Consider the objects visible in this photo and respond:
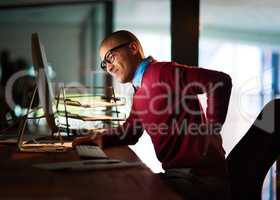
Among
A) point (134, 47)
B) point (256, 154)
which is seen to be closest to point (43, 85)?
point (134, 47)

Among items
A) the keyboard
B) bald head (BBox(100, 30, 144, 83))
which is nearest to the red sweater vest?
bald head (BBox(100, 30, 144, 83))

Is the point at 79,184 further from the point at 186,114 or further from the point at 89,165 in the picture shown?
the point at 186,114

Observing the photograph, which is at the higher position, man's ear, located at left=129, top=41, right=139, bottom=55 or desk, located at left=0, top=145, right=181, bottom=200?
man's ear, located at left=129, top=41, right=139, bottom=55

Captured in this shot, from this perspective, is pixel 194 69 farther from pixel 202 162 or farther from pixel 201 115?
pixel 202 162

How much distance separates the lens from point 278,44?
20.7ft

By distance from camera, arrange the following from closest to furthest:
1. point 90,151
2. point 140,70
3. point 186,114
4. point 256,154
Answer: point 256,154, point 186,114, point 140,70, point 90,151

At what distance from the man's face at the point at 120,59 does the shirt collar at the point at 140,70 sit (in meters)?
0.05

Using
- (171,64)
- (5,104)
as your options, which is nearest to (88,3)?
(5,104)

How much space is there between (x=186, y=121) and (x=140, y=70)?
0.27 metres

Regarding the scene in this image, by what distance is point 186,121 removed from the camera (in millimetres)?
1547

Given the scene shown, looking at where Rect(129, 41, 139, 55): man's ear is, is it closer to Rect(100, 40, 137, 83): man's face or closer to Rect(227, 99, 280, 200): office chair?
Rect(100, 40, 137, 83): man's face

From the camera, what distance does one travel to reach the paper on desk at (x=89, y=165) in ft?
5.13

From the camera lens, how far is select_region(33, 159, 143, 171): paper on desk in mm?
1563

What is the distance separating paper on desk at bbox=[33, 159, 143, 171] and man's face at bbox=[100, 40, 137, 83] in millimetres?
319
